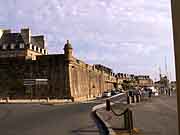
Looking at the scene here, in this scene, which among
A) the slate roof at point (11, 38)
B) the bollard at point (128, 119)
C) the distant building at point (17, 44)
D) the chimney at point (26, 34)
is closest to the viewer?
the bollard at point (128, 119)

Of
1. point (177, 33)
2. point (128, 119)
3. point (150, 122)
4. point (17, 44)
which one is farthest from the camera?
point (17, 44)

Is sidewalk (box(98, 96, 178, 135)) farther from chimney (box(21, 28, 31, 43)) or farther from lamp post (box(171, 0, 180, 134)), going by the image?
chimney (box(21, 28, 31, 43))

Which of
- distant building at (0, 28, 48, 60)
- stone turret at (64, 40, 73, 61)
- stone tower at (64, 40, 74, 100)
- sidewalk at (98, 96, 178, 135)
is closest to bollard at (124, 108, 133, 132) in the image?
sidewalk at (98, 96, 178, 135)

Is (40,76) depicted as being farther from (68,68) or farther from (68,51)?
(68,51)

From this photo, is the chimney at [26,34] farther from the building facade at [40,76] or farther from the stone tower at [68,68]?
the stone tower at [68,68]

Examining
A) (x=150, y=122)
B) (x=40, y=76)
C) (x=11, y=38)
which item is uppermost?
(x=11, y=38)

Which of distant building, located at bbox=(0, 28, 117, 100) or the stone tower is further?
the stone tower

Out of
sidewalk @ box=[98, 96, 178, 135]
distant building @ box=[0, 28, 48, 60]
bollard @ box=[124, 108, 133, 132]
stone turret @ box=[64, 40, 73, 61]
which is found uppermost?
distant building @ box=[0, 28, 48, 60]

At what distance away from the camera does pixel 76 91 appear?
197ft

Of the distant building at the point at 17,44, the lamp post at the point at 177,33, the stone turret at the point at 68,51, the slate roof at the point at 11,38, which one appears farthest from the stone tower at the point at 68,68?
the lamp post at the point at 177,33

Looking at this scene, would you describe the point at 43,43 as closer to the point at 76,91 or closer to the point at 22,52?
the point at 22,52

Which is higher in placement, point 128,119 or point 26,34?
point 26,34

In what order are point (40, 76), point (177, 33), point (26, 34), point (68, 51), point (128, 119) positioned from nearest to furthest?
point (177, 33)
point (128, 119)
point (40, 76)
point (68, 51)
point (26, 34)

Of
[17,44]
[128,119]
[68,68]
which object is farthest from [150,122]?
[17,44]
